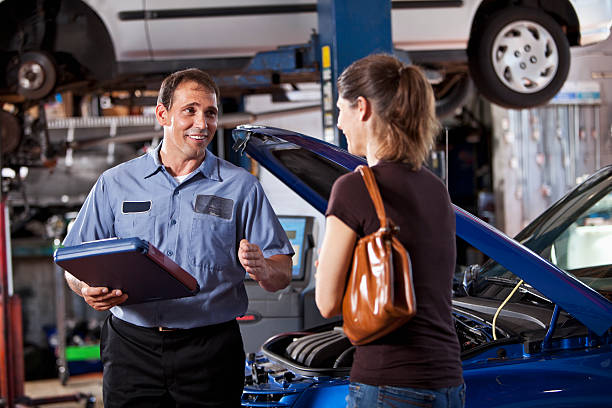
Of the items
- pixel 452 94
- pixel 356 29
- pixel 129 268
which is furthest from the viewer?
pixel 452 94

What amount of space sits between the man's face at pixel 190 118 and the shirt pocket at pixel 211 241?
0.21 meters

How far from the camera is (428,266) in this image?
54.7 inches

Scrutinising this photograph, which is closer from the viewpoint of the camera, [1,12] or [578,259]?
[578,259]

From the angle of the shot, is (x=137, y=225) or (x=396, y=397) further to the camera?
(x=137, y=225)

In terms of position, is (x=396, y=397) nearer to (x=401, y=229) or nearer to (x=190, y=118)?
(x=401, y=229)

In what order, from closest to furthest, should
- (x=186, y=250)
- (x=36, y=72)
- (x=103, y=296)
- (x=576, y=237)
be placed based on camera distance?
(x=103, y=296)
(x=186, y=250)
(x=576, y=237)
(x=36, y=72)

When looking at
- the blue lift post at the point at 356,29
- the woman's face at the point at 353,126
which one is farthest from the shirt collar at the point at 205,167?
the blue lift post at the point at 356,29

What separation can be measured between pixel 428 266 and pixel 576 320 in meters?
0.92

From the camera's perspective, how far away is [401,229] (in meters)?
1.37

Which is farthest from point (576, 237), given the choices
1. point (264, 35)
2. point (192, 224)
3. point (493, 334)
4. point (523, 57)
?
point (264, 35)

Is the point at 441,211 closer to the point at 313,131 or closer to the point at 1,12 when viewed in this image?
the point at 1,12

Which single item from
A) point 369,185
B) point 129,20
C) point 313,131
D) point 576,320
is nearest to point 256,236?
point 369,185

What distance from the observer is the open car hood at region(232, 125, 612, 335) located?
1938mm

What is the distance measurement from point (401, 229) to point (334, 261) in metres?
0.15
